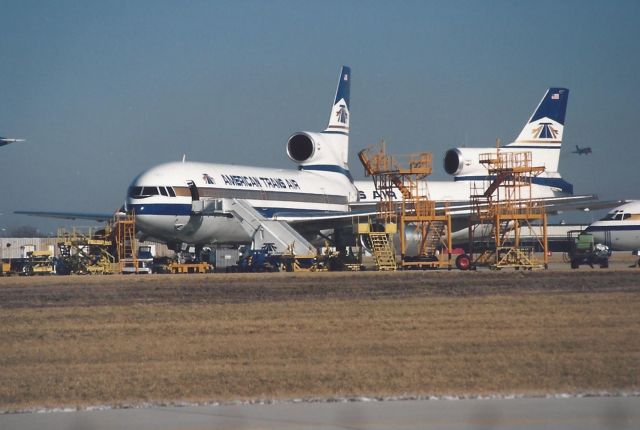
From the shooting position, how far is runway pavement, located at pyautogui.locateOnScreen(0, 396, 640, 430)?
11000mm

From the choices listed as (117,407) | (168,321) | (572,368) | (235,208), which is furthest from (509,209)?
(117,407)

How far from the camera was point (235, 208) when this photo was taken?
50.8 m

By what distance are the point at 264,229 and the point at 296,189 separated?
31.6 ft

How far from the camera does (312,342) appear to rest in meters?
17.9

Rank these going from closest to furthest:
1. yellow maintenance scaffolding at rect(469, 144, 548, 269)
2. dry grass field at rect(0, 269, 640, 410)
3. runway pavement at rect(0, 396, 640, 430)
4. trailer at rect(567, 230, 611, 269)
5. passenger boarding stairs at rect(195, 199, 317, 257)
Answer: runway pavement at rect(0, 396, 640, 430), dry grass field at rect(0, 269, 640, 410), yellow maintenance scaffolding at rect(469, 144, 548, 269), passenger boarding stairs at rect(195, 199, 317, 257), trailer at rect(567, 230, 611, 269)

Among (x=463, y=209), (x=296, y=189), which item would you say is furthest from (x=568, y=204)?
(x=296, y=189)

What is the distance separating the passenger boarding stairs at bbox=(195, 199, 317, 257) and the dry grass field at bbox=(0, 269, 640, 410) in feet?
56.3

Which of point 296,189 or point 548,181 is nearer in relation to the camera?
point 296,189

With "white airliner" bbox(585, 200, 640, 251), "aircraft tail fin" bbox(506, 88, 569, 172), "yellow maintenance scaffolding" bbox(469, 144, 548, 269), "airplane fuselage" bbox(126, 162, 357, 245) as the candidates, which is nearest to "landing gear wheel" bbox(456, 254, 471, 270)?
"yellow maintenance scaffolding" bbox(469, 144, 548, 269)

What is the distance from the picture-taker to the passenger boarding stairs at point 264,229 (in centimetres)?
4734

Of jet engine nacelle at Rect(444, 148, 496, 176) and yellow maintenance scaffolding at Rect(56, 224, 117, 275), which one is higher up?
jet engine nacelle at Rect(444, 148, 496, 176)

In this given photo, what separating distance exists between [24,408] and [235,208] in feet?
126

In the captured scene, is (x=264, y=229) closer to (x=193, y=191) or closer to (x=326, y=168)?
(x=193, y=191)

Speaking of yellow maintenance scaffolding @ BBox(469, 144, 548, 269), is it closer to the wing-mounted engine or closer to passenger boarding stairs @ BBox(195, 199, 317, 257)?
passenger boarding stairs @ BBox(195, 199, 317, 257)
